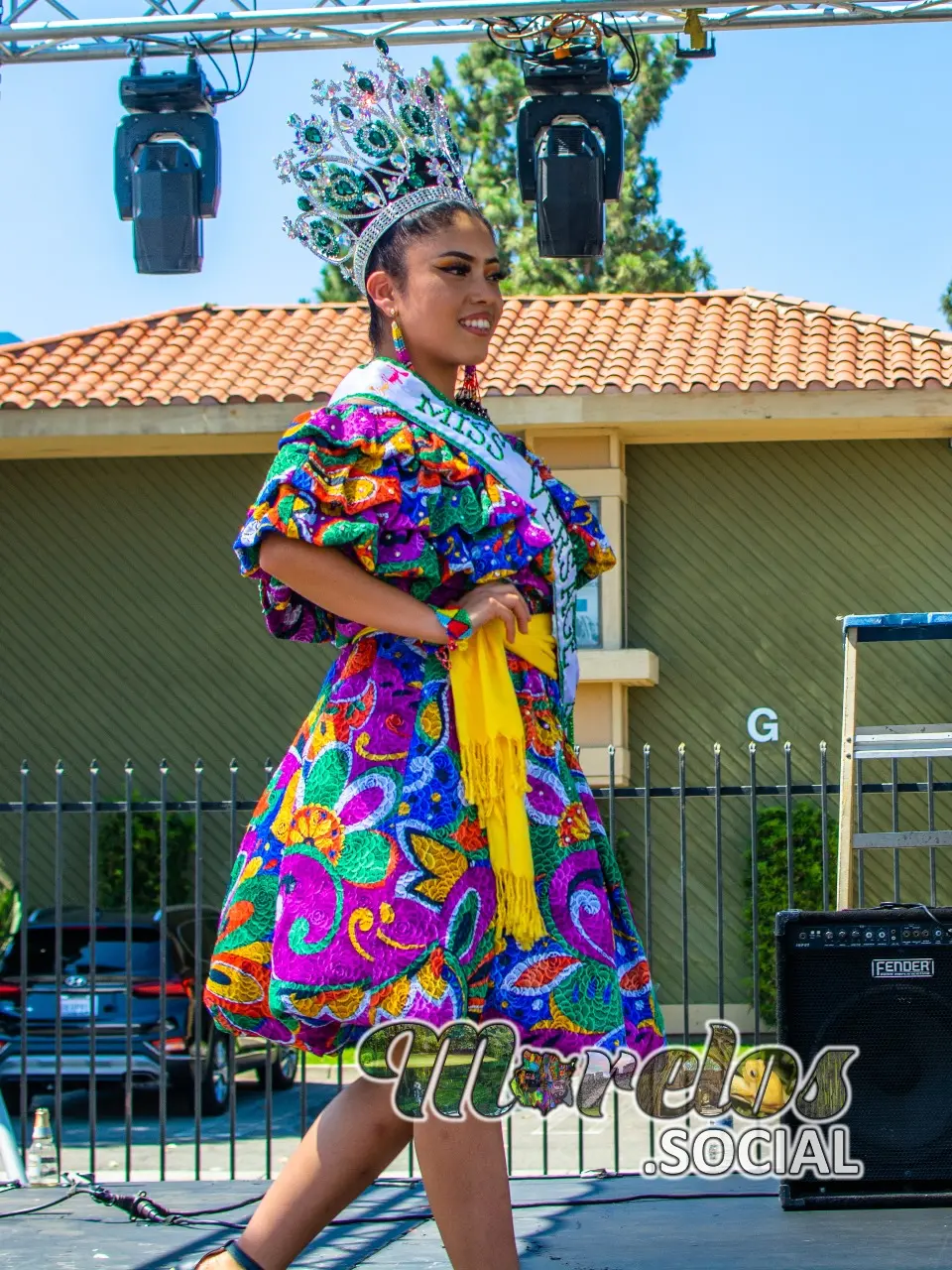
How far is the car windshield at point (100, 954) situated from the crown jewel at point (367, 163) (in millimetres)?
7799

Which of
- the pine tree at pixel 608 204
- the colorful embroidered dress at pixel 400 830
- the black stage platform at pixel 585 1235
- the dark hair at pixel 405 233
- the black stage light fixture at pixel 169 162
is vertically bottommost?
the black stage platform at pixel 585 1235

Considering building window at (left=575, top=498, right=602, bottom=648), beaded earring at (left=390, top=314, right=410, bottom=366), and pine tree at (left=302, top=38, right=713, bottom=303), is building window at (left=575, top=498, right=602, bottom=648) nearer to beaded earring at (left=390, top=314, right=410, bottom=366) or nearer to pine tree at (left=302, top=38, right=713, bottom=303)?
beaded earring at (left=390, top=314, right=410, bottom=366)

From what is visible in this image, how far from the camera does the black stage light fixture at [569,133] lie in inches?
250

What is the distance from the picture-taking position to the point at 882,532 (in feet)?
45.0

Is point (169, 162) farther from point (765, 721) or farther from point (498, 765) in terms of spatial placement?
point (765, 721)

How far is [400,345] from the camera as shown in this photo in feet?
9.00

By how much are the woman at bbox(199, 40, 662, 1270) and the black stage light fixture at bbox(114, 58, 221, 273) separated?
3.93 meters

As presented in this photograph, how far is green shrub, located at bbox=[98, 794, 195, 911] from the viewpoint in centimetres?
1360

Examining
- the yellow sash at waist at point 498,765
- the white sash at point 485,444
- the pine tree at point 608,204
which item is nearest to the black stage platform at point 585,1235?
the yellow sash at waist at point 498,765

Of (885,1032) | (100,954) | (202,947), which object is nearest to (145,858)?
(100,954)

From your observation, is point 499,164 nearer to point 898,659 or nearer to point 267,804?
point 898,659

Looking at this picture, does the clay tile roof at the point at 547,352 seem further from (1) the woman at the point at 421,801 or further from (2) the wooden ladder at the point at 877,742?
(1) the woman at the point at 421,801

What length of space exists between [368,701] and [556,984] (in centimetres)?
51

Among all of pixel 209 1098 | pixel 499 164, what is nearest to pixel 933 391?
pixel 209 1098
